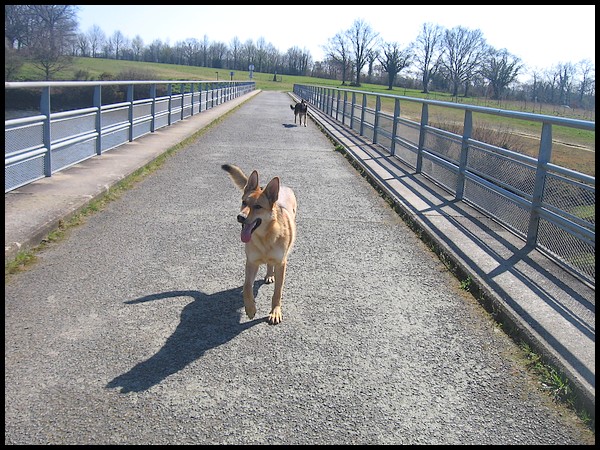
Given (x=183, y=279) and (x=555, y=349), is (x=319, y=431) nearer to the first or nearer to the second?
(x=555, y=349)

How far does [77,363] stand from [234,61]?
138 meters

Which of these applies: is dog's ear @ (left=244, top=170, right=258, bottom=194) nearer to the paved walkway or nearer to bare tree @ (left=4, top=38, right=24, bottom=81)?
the paved walkway

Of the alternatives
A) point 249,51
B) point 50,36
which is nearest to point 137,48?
point 249,51

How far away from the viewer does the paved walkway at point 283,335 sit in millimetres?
2838

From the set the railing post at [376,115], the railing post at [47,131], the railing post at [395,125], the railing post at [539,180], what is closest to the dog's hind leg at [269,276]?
the railing post at [539,180]

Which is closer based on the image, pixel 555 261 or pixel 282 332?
pixel 282 332

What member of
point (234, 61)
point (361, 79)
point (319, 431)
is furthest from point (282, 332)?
point (234, 61)

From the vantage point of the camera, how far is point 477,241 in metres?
5.95

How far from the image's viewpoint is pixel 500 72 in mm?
81438

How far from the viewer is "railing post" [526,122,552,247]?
18.1 ft

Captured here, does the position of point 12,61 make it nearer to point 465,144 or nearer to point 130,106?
point 130,106

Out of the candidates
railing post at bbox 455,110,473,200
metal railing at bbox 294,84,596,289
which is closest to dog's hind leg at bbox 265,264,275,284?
metal railing at bbox 294,84,596,289

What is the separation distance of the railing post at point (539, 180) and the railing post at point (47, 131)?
595cm

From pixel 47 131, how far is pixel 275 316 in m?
5.28
